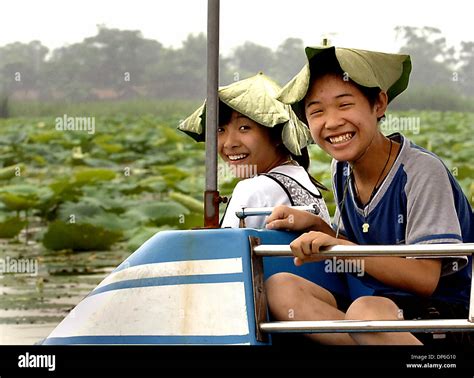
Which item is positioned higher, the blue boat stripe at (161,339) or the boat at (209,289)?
the boat at (209,289)

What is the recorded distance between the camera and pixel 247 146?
3.64 metres

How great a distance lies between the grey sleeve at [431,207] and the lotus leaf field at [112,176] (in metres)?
4.11

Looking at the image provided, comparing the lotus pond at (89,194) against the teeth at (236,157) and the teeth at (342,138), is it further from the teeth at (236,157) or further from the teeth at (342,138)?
the teeth at (342,138)

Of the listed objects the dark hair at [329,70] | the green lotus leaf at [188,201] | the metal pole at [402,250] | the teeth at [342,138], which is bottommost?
the green lotus leaf at [188,201]

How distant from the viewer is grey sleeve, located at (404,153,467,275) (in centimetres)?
279

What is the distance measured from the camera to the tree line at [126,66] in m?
9.73

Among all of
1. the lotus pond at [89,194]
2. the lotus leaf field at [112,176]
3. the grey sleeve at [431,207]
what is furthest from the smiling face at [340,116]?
the lotus leaf field at [112,176]

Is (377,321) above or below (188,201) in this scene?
above

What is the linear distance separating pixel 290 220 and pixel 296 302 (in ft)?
0.81

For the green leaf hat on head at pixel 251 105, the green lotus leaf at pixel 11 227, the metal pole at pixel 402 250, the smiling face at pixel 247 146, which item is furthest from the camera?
the green lotus leaf at pixel 11 227

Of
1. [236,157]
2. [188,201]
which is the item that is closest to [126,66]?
[188,201]

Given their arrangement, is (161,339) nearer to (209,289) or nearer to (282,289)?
(209,289)

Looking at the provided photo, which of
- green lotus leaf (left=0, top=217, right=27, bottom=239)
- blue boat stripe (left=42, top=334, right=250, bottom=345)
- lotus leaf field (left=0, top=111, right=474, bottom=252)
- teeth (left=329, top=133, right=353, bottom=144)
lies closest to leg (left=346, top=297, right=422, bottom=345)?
blue boat stripe (left=42, top=334, right=250, bottom=345)

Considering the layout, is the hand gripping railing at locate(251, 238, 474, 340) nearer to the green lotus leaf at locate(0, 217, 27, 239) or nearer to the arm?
the arm
